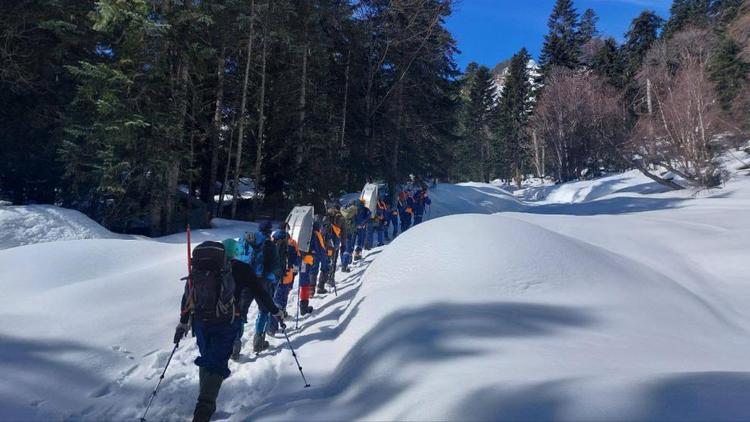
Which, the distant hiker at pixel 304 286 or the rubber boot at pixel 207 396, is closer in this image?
the rubber boot at pixel 207 396

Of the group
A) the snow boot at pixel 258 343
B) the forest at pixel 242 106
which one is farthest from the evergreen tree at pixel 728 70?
the snow boot at pixel 258 343

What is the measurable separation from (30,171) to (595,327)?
753 inches

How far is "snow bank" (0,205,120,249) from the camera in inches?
454

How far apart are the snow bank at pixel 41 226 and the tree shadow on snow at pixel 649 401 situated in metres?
12.7

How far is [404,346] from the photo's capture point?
4652 mm

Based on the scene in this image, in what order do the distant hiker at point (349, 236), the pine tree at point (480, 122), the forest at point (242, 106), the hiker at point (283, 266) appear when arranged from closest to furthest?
the hiker at point (283, 266) → the distant hiker at point (349, 236) → the forest at point (242, 106) → the pine tree at point (480, 122)

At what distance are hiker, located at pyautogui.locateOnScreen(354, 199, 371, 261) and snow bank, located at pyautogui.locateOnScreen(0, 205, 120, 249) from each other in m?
7.20

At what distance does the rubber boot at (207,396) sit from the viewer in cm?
405

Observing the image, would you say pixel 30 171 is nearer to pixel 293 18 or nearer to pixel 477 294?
pixel 293 18

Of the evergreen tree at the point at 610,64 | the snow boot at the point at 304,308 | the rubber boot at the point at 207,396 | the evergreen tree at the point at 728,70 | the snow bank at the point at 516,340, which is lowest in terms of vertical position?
the snow boot at the point at 304,308

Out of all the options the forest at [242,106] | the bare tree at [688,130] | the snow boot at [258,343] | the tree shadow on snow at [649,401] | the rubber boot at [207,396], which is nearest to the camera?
the tree shadow on snow at [649,401]

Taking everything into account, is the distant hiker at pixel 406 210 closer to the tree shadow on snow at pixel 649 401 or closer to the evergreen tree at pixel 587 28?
the tree shadow on snow at pixel 649 401

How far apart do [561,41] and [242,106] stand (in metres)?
45.2

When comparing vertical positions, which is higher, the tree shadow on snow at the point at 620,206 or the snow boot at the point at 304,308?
the tree shadow on snow at the point at 620,206
